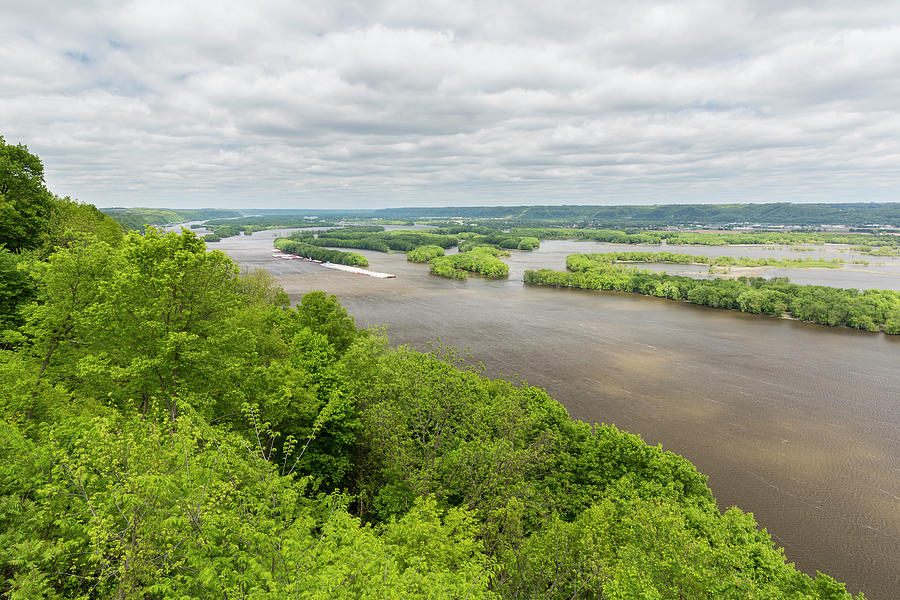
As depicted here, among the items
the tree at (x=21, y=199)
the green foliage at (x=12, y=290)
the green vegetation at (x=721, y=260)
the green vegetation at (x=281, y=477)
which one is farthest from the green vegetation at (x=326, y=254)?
the green foliage at (x=12, y=290)

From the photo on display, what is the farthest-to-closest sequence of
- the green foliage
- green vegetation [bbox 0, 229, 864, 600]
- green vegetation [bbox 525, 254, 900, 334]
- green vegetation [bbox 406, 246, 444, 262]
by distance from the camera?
green vegetation [bbox 406, 246, 444, 262], green vegetation [bbox 525, 254, 900, 334], the green foliage, green vegetation [bbox 0, 229, 864, 600]

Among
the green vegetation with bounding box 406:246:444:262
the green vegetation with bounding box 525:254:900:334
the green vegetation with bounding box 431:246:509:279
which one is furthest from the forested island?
the green vegetation with bounding box 406:246:444:262

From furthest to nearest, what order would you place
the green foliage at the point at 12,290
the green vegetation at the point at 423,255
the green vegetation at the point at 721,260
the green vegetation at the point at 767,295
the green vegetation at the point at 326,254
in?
1. the green vegetation at the point at 423,255
2. the green vegetation at the point at 721,260
3. the green vegetation at the point at 326,254
4. the green vegetation at the point at 767,295
5. the green foliage at the point at 12,290

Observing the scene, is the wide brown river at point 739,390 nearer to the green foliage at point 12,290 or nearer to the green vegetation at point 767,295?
the green vegetation at point 767,295

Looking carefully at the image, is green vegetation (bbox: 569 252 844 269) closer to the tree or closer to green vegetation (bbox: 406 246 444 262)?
green vegetation (bbox: 406 246 444 262)

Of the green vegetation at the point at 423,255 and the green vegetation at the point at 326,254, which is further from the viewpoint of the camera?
the green vegetation at the point at 423,255

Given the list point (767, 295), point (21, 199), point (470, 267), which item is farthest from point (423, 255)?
point (21, 199)
